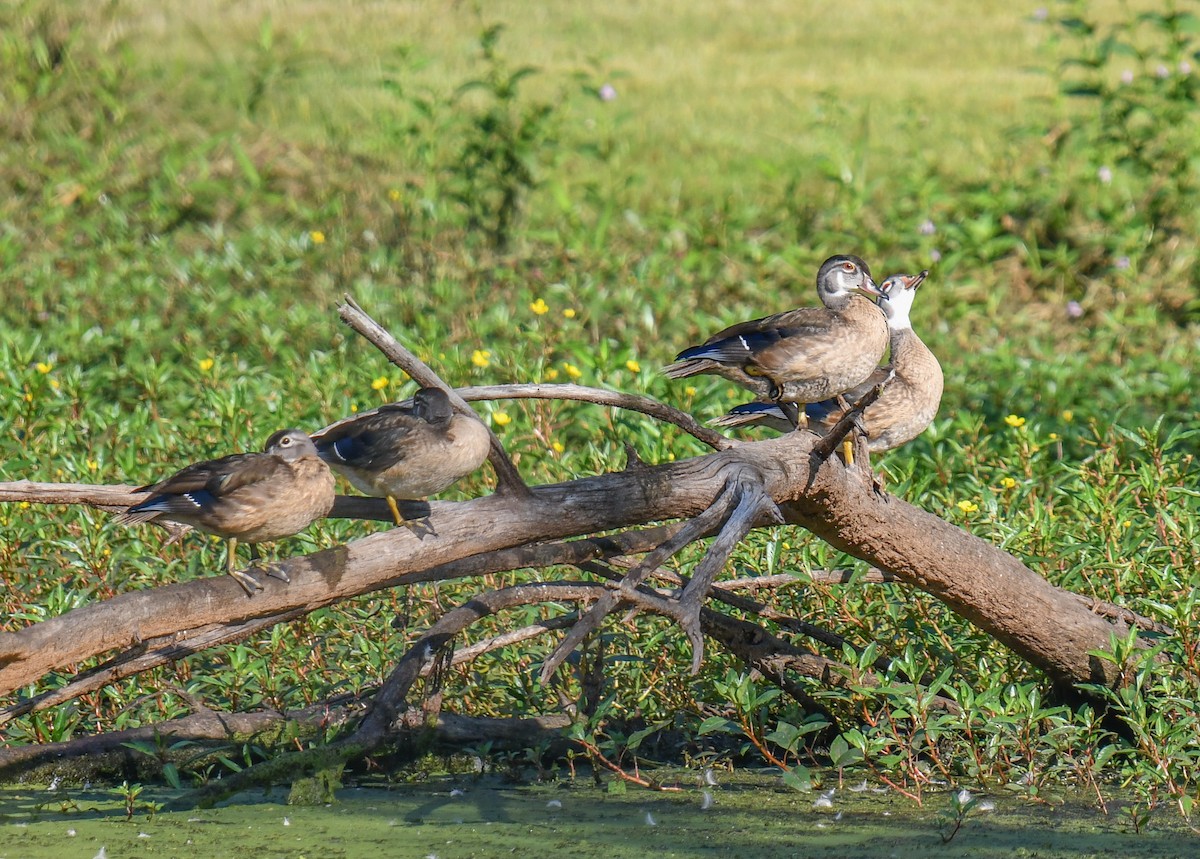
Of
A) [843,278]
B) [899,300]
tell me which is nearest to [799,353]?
[843,278]

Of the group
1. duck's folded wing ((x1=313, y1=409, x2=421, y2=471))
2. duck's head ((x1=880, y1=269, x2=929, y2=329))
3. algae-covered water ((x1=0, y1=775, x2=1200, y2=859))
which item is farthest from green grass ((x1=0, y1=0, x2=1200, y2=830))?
duck's folded wing ((x1=313, y1=409, x2=421, y2=471))

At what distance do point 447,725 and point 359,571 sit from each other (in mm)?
1274

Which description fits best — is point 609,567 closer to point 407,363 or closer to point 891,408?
point 891,408

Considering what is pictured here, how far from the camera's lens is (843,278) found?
4.91 m

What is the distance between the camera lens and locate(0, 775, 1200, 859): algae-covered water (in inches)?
161

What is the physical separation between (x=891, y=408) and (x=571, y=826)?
167 centimetres

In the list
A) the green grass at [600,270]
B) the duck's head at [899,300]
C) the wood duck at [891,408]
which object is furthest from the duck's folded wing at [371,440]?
the duck's head at [899,300]

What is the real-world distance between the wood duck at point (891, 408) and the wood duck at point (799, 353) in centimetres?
25

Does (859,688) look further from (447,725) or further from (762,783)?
(447,725)

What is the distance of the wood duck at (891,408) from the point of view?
16.2ft

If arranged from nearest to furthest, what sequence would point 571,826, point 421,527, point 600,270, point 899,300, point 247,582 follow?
point 247,582 < point 421,527 < point 571,826 < point 899,300 < point 600,270

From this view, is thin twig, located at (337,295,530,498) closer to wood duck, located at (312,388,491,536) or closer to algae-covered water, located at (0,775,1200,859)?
wood duck, located at (312,388,491,536)

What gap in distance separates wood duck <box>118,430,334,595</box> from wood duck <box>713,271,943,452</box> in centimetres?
140

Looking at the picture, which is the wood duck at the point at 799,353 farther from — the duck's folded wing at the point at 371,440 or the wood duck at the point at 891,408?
the duck's folded wing at the point at 371,440
